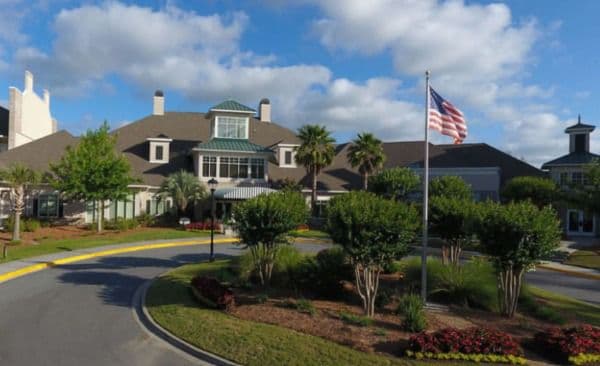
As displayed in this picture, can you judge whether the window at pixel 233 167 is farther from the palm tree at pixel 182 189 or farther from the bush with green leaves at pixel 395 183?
the bush with green leaves at pixel 395 183

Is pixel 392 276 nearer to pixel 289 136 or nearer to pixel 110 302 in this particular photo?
pixel 110 302

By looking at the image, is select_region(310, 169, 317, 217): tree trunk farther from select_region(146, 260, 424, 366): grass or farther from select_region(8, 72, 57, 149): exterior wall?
select_region(8, 72, 57, 149): exterior wall

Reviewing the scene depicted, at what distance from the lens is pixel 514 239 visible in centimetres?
1327

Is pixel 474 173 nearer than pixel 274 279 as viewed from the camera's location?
No

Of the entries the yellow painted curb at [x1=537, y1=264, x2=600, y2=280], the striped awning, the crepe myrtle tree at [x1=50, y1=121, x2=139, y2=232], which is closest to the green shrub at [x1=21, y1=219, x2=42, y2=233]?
the crepe myrtle tree at [x1=50, y1=121, x2=139, y2=232]

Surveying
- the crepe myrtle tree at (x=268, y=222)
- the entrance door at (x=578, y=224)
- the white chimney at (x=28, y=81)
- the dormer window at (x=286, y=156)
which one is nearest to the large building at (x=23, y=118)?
the white chimney at (x=28, y=81)

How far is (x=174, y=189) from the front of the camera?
123ft

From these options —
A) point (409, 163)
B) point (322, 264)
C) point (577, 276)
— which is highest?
point (409, 163)

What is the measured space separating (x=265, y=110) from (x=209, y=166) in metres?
13.3

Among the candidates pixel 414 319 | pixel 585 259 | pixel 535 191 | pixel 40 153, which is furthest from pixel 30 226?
pixel 585 259

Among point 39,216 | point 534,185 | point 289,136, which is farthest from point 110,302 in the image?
point 289,136

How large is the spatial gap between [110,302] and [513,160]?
40.5 metres

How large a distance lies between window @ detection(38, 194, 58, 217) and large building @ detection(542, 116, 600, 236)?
42503 millimetres

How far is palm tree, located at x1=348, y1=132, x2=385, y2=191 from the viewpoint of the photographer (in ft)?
134
